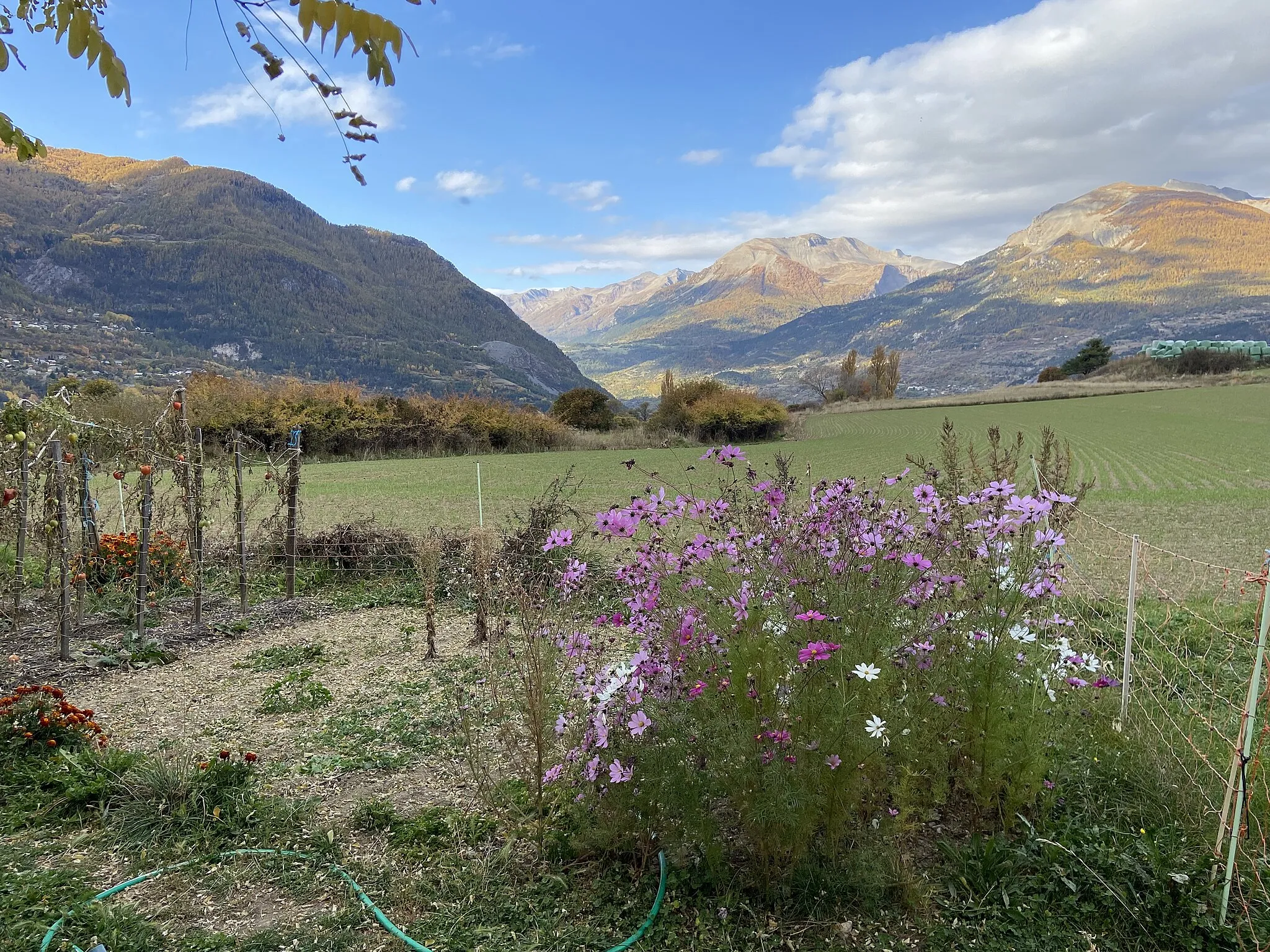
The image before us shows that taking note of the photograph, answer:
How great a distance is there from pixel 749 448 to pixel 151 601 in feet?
91.9

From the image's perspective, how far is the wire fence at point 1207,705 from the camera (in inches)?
93.9

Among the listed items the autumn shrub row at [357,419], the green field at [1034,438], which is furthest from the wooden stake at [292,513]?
the autumn shrub row at [357,419]

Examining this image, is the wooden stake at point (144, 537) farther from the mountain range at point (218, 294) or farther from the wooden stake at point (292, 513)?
the mountain range at point (218, 294)

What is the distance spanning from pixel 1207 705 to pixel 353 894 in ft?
15.4

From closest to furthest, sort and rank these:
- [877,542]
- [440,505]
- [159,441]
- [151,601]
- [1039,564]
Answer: [877,542]
[1039,564]
[159,441]
[151,601]
[440,505]

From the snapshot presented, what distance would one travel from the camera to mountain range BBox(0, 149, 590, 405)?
9650 centimetres

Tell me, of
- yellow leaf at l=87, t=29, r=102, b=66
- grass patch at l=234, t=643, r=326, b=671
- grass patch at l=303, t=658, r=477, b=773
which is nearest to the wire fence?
grass patch at l=303, t=658, r=477, b=773

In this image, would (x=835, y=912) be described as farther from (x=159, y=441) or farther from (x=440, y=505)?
(x=440, y=505)

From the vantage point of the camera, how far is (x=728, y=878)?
2727 millimetres

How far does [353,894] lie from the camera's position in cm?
281

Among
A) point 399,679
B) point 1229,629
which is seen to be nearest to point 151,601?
point 399,679

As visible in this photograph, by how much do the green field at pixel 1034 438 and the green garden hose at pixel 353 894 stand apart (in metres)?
1.54

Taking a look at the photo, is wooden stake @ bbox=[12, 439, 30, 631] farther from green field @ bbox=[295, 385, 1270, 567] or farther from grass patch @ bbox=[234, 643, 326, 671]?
green field @ bbox=[295, 385, 1270, 567]

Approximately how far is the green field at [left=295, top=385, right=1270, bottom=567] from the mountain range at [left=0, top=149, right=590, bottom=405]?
61.1 metres
